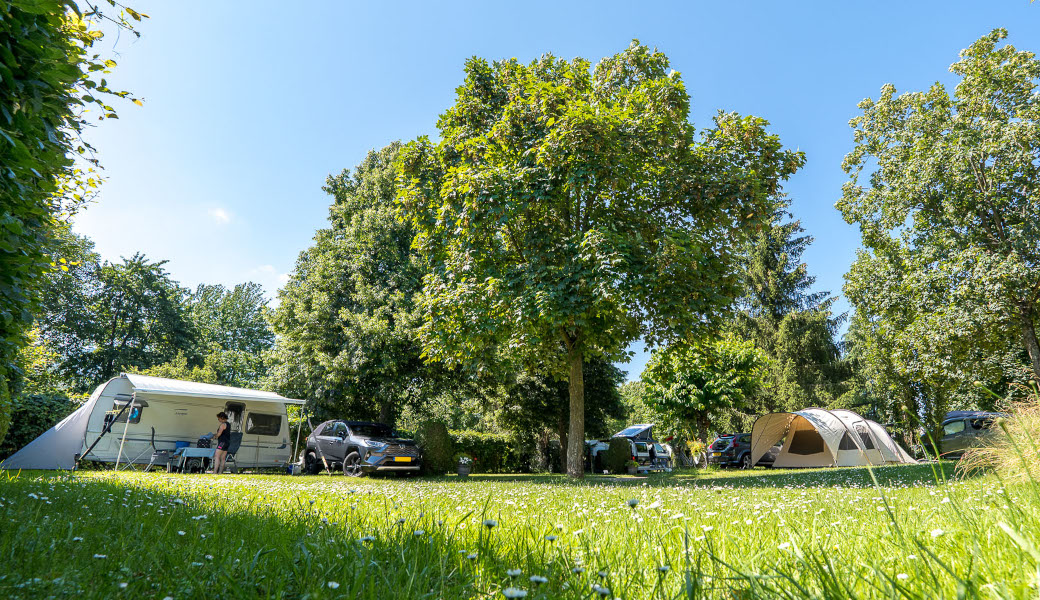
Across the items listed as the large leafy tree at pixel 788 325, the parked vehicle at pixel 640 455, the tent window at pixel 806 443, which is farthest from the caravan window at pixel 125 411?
the large leafy tree at pixel 788 325

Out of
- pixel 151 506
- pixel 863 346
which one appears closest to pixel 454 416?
pixel 863 346

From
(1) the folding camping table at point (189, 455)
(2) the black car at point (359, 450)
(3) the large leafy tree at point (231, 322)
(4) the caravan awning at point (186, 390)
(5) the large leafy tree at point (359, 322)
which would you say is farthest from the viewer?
(3) the large leafy tree at point (231, 322)

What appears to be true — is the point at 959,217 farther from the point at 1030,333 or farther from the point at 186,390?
the point at 186,390

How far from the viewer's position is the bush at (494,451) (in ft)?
71.5

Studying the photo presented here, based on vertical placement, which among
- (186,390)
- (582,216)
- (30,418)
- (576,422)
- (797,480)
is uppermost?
(582,216)

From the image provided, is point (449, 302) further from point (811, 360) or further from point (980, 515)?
point (811, 360)

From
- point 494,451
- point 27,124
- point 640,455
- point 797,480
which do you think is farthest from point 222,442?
point 640,455

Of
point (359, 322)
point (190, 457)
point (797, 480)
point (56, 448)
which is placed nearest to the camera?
point (797, 480)

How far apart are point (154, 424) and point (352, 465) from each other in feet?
29.2

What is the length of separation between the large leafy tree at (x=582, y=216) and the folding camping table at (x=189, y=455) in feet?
30.5

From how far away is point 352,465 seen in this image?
52.0 feet

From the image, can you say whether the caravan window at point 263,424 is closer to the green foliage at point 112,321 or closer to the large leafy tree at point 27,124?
the large leafy tree at point 27,124

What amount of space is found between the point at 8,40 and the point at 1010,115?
27574 millimetres

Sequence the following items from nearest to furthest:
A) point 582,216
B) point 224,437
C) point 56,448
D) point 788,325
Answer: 1. point 582,216
2. point 224,437
3. point 56,448
4. point 788,325
